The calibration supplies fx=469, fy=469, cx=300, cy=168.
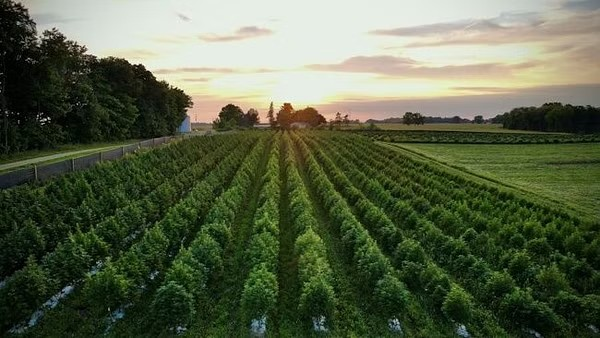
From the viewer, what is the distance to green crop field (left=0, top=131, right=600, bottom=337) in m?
14.2

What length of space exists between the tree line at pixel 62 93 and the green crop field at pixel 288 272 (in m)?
30.8

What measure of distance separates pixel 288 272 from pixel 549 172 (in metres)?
41.5

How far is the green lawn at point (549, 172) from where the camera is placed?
1330 inches

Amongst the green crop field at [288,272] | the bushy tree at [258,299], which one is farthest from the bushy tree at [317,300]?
the bushy tree at [258,299]

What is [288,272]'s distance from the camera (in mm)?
18391

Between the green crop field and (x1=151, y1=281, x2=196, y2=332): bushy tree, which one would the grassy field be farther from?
(x1=151, y1=281, x2=196, y2=332): bushy tree

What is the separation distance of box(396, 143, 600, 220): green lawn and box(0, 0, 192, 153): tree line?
48.8 metres

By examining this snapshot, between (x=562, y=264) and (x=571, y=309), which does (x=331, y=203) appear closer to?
(x=562, y=264)

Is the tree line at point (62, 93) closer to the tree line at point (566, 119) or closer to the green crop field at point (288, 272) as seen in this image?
the green crop field at point (288, 272)

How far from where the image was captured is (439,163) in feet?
187

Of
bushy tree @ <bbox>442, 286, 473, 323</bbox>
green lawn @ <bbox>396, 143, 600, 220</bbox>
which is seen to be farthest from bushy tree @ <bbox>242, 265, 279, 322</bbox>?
green lawn @ <bbox>396, 143, 600, 220</bbox>

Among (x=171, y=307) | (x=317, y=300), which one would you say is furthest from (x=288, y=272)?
(x=171, y=307)

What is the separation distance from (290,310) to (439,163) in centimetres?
4554

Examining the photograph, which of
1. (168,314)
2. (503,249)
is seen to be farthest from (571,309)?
(168,314)
